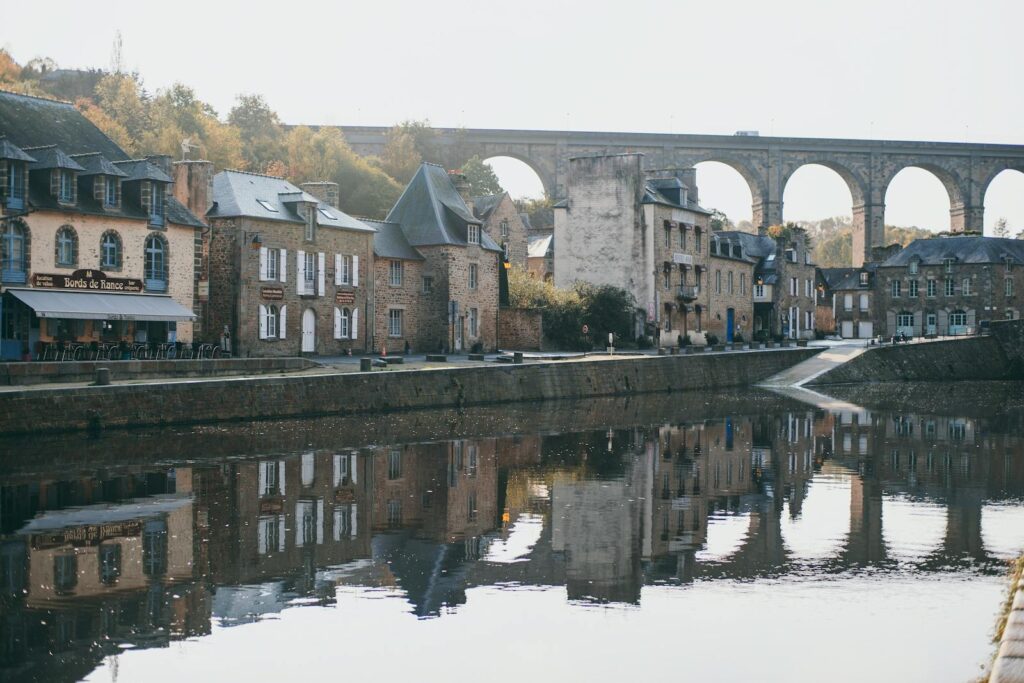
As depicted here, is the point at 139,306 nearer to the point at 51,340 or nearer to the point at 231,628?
the point at 51,340

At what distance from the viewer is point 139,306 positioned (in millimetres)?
32812

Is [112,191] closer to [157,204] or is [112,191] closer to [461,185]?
[157,204]

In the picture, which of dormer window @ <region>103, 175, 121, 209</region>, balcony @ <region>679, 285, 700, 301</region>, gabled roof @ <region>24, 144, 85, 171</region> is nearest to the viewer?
gabled roof @ <region>24, 144, 85, 171</region>

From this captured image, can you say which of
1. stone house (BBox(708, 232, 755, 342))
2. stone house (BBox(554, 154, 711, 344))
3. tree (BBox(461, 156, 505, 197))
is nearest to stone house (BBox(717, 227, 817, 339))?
stone house (BBox(708, 232, 755, 342))

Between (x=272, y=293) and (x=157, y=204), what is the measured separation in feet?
16.8

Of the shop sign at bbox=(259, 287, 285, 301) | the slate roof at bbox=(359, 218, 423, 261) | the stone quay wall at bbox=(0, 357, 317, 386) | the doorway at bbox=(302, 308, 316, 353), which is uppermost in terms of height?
the slate roof at bbox=(359, 218, 423, 261)

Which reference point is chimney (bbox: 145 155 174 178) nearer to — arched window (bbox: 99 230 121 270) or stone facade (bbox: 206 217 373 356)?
stone facade (bbox: 206 217 373 356)

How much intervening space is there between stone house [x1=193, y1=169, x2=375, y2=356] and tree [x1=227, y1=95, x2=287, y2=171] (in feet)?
103

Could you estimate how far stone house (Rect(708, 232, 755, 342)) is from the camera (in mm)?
58781

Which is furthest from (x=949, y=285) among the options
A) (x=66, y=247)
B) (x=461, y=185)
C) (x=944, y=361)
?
(x=66, y=247)

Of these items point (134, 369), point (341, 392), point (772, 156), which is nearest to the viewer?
point (134, 369)

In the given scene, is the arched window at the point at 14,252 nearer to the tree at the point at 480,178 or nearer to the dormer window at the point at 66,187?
the dormer window at the point at 66,187

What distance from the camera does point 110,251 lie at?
3253cm

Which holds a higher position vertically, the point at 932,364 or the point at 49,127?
the point at 49,127
